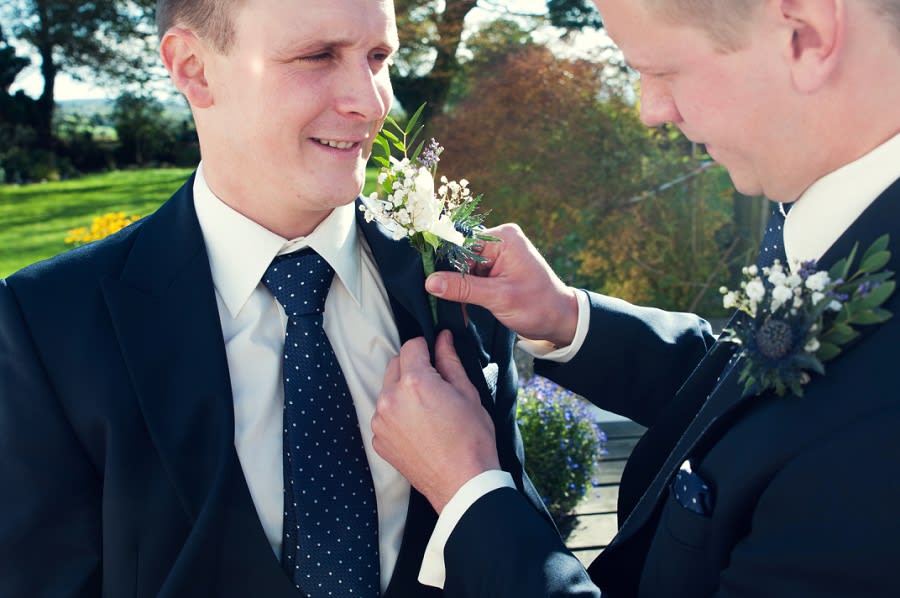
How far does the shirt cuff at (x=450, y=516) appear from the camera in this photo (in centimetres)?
184

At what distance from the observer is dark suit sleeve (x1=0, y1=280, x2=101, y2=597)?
1.76 m

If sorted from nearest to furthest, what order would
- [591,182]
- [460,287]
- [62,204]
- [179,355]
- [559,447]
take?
[179,355], [460,287], [559,447], [591,182], [62,204]

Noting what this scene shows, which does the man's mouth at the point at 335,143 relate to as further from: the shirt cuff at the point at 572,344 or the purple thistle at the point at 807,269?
the purple thistle at the point at 807,269

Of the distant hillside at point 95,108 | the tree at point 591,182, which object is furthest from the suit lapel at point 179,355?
the distant hillside at point 95,108

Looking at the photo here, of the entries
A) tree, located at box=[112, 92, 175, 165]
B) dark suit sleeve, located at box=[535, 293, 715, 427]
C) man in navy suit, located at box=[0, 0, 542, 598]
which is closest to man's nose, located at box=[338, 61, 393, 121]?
man in navy suit, located at box=[0, 0, 542, 598]

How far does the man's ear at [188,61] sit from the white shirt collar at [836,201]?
4.41ft

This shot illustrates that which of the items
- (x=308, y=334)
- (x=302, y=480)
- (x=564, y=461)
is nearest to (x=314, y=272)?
(x=308, y=334)

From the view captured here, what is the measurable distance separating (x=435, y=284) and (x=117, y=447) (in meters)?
0.77

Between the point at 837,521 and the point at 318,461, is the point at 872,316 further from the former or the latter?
the point at 318,461

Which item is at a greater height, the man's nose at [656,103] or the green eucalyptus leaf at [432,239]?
the man's nose at [656,103]

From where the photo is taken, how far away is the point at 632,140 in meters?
7.83

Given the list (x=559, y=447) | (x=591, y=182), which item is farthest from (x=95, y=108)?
(x=559, y=447)

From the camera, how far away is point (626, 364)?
7.86ft

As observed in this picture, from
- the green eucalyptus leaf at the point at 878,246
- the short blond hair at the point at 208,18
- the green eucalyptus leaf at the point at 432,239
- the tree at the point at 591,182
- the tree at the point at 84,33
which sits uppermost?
the tree at the point at 84,33
